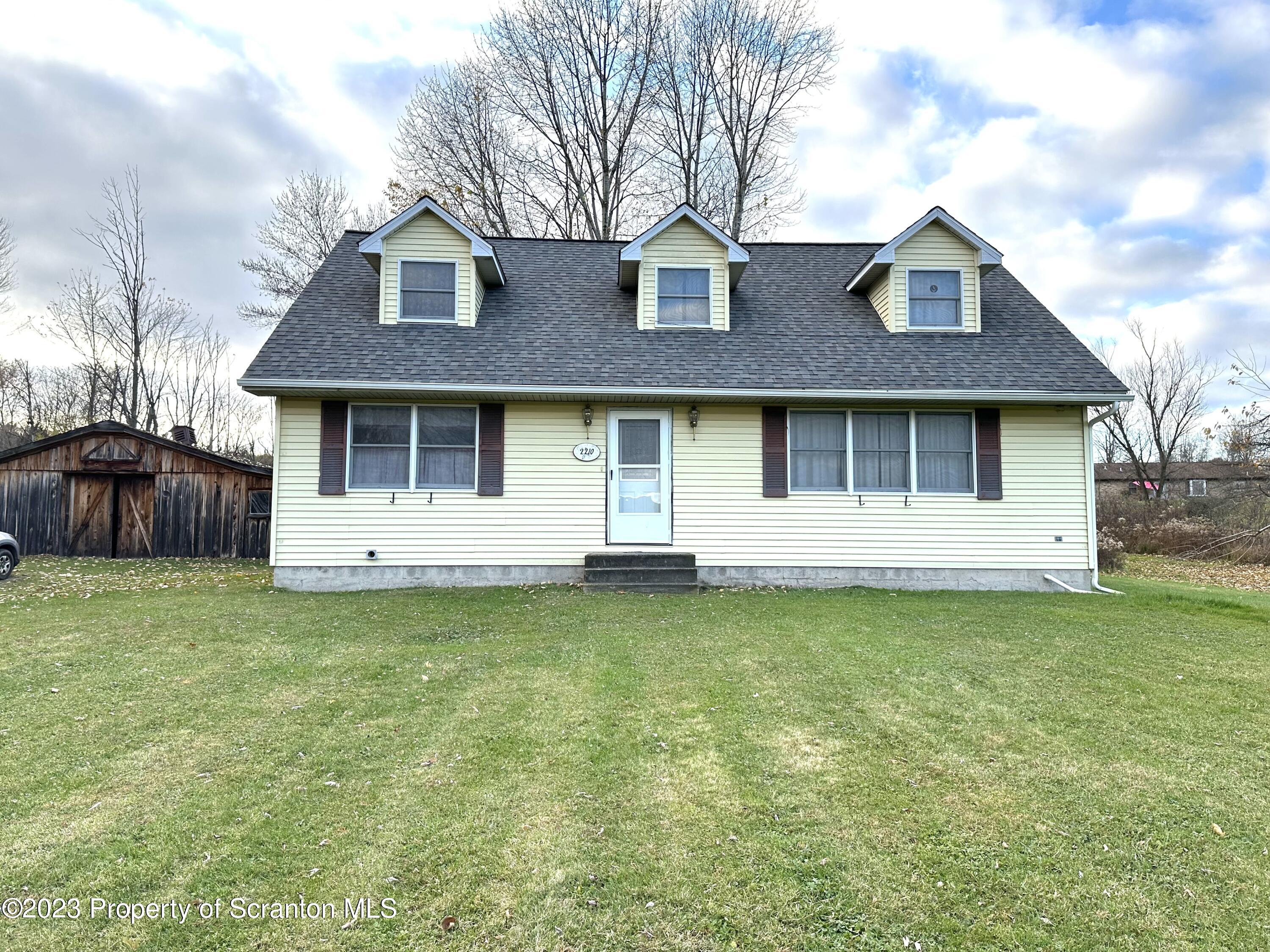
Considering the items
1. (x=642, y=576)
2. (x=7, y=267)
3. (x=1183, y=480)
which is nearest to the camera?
(x=642, y=576)

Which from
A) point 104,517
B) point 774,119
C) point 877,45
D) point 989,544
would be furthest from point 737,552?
point 774,119

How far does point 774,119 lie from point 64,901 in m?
23.7

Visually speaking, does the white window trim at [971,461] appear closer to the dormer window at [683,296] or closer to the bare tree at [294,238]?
the dormer window at [683,296]

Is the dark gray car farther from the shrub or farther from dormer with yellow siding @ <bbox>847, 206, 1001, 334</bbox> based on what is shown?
the shrub

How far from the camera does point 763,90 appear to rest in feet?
66.7

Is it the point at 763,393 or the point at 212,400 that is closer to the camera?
the point at 763,393

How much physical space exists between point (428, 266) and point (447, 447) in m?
3.22

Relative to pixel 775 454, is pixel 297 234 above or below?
above

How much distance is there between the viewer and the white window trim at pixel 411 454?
9109mm

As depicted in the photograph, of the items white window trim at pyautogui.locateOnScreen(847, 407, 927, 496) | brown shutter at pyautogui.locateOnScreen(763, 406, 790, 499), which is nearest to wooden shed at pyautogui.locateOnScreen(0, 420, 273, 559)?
brown shutter at pyautogui.locateOnScreen(763, 406, 790, 499)

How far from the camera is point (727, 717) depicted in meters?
4.01

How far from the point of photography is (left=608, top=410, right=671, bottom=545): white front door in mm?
9492

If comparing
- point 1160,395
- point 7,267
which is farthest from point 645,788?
point 1160,395

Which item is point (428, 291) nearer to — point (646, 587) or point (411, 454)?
point (411, 454)
